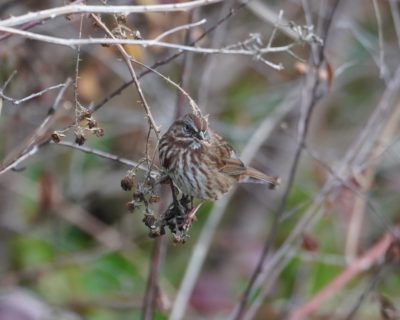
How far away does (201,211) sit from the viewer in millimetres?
7215

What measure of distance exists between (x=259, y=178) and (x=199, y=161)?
0.29 meters

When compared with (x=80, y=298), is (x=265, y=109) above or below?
above

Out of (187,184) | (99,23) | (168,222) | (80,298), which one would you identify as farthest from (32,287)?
(99,23)

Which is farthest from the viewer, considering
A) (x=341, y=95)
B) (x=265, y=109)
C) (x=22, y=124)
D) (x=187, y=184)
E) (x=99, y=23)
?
(x=341, y=95)

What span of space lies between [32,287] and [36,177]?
0.94 metres

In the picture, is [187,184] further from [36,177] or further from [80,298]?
[36,177]

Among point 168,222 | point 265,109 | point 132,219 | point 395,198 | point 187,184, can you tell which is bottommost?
point 168,222

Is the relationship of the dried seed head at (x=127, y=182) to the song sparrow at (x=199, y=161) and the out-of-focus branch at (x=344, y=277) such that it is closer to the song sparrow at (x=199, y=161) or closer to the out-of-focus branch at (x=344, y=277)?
the song sparrow at (x=199, y=161)

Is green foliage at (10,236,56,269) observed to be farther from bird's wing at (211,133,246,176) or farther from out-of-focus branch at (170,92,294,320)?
bird's wing at (211,133,246,176)

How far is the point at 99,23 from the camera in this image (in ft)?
8.80

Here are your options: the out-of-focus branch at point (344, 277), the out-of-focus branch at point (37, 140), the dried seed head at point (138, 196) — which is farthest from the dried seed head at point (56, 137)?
the out-of-focus branch at point (344, 277)

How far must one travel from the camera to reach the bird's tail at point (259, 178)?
12.1 feet

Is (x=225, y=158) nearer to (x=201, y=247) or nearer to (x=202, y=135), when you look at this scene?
(x=202, y=135)

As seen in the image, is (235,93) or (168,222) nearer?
(168,222)
